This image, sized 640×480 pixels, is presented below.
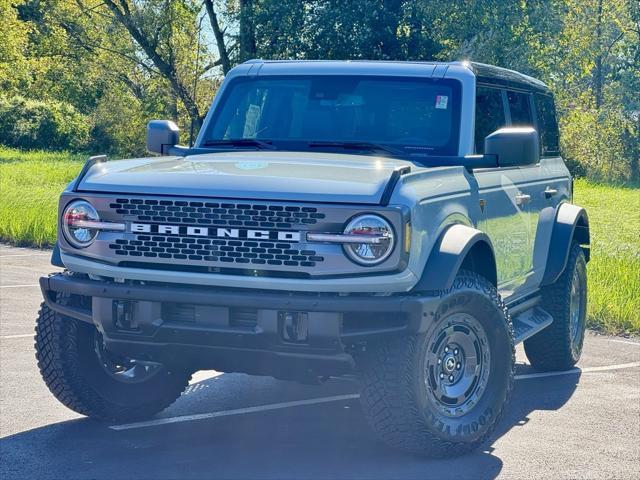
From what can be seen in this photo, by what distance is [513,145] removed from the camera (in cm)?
668

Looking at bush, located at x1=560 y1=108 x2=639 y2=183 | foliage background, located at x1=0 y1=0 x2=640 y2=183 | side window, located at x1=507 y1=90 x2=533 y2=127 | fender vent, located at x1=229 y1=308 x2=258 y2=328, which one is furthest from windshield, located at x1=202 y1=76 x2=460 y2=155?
bush, located at x1=560 y1=108 x2=639 y2=183

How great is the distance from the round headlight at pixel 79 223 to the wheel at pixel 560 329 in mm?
3789

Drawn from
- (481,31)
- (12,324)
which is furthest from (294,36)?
(12,324)

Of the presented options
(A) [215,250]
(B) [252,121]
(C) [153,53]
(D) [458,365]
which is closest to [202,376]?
Result: (B) [252,121]

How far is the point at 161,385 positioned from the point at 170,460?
114 centimetres

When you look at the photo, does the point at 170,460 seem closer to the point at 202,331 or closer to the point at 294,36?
the point at 202,331

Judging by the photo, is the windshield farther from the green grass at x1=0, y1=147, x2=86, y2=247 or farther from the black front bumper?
the green grass at x1=0, y1=147, x2=86, y2=247

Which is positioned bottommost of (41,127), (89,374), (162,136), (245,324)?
(41,127)

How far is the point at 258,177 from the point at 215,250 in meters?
0.41

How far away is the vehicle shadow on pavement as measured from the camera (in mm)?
5820

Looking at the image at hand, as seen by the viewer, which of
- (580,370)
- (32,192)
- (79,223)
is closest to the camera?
(79,223)

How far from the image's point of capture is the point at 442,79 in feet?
24.6

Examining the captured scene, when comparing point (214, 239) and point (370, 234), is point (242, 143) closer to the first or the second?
point (214, 239)

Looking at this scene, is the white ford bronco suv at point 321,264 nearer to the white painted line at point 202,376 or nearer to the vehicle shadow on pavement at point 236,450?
the vehicle shadow on pavement at point 236,450
